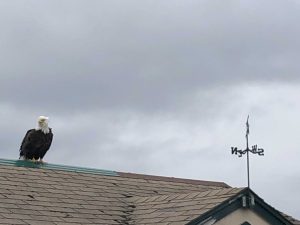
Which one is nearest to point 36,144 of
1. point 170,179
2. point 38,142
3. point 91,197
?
point 38,142

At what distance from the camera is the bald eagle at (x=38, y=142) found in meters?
14.0

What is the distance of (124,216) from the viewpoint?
12.0m

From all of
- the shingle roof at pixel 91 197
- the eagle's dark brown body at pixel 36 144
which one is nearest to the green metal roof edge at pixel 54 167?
the shingle roof at pixel 91 197

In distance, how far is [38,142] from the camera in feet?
46.1

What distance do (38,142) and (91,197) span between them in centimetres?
197

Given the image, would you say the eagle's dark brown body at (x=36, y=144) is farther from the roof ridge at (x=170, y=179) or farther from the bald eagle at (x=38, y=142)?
the roof ridge at (x=170, y=179)

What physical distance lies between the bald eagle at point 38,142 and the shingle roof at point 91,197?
16.1 inches

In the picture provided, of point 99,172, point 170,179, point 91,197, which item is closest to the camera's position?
point 91,197

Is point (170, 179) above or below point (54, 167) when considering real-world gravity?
above

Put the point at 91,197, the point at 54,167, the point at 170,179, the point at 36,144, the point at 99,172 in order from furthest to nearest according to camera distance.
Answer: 1. the point at 170,179
2. the point at 99,172
3. the point at 36,144
4. the point at 54,167
5. the point at 91,197

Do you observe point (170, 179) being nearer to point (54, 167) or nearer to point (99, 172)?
point (99, 172)

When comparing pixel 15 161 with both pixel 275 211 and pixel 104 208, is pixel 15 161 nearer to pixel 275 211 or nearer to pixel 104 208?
pixel 104 208

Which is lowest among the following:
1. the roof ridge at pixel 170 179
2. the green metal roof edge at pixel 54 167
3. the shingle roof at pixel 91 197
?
the shingle roof at pixel 91 197

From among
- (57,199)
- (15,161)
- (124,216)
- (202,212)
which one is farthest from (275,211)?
(15,161)
